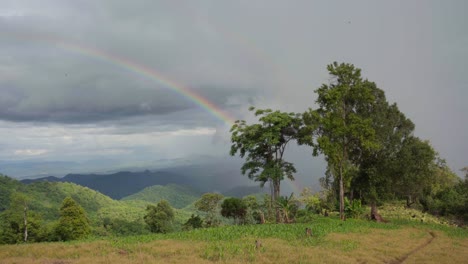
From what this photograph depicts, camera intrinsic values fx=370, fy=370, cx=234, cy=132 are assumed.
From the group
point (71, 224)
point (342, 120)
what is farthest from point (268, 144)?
point (71, 224)

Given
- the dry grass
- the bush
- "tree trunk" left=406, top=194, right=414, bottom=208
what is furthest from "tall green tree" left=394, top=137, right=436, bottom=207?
"tree trunk" left=406, top=194, right=414, bottom=208

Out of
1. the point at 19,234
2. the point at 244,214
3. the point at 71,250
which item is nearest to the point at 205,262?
the point at 71,250

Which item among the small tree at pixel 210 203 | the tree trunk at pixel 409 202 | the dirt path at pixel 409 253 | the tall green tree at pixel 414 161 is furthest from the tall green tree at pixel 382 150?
the small tree at pixel 210 203

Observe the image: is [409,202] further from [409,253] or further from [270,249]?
[270,249]

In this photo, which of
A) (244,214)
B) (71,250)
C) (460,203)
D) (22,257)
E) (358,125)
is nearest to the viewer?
(22,257)

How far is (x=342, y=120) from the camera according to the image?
1761 inches

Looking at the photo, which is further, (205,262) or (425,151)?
(425,151)

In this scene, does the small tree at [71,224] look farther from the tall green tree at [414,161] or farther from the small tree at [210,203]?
the tall green tree at [414,161]

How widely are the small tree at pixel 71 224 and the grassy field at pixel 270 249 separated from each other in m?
35.5

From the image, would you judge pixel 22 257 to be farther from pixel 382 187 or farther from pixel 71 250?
pixel 382 187

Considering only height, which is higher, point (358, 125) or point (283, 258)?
point (358, 125)

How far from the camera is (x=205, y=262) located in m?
21.5

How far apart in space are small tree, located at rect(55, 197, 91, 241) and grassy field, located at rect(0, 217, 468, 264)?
117 ft

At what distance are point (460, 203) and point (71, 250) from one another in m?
52.7
